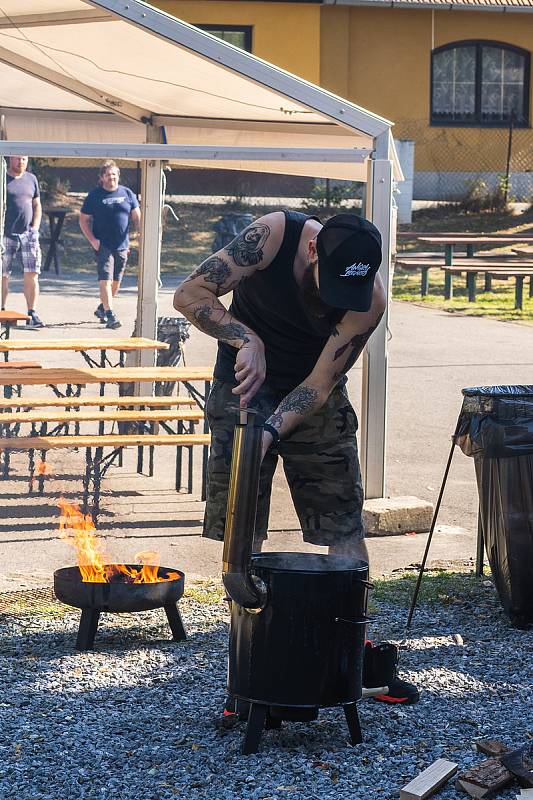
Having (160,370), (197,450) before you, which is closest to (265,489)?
(160,370)

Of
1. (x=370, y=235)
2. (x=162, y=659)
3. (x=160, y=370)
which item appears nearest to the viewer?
(x=370, y=235)

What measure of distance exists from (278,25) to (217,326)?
921 inches

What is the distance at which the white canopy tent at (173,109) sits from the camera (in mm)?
6691

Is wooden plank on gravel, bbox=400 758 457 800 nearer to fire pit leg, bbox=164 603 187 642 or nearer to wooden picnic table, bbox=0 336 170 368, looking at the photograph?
fire pit leg, bbox=164 603 187 642

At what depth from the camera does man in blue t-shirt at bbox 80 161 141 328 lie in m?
15.6

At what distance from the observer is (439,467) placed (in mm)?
9180

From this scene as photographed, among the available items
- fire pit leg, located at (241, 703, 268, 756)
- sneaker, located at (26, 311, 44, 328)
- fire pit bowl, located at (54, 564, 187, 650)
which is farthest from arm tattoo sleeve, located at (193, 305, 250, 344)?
sneaker, located at (26, 311, 44, 328)

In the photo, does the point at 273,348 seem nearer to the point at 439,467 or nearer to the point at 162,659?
the point at 162,659

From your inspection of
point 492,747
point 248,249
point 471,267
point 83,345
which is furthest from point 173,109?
point 471,267

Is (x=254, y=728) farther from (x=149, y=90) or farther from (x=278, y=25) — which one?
(x=278, y=25)

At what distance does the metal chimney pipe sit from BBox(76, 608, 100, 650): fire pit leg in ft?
4.56

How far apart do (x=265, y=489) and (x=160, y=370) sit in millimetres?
3883

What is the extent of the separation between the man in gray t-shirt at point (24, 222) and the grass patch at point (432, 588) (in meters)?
9.15

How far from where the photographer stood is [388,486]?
8.58 metres
